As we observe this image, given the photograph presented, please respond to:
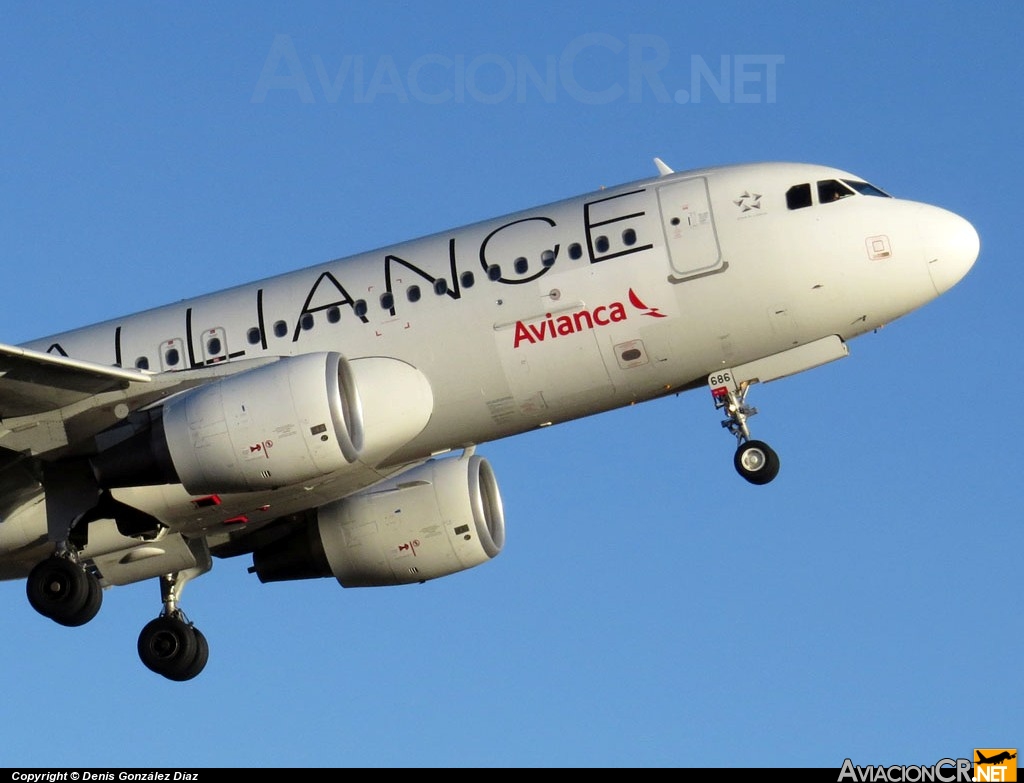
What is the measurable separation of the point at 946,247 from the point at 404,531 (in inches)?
418

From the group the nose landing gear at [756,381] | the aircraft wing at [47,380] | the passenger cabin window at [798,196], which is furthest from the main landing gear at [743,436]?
the aircraft wing at [47,380]

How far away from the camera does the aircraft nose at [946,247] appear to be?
3319 cm

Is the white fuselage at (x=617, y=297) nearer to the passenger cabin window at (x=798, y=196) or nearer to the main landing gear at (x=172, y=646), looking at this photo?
the passenger cabin window at (x=798, y=196)

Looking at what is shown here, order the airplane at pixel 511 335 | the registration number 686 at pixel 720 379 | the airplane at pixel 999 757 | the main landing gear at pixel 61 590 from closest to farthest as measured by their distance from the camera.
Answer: the airplane at pixel 999 757
the airplane at pixel 511 335
the main landing gear at pixel 61 590
the registration number 686 at pixel 720 379

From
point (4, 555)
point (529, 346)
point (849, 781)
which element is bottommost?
point (849, 781)

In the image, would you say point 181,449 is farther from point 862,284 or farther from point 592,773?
point 862,284

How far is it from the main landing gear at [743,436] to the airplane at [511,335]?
0.03 m

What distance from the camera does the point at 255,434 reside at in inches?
1226

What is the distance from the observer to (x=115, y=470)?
3228cm

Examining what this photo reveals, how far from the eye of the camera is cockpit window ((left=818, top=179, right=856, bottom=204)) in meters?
33.8

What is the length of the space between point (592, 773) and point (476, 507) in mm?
9768

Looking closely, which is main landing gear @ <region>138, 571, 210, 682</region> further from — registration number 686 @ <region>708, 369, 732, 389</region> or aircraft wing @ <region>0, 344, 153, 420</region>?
registration number 686 @ <region>708, 369, 732, 389</region>

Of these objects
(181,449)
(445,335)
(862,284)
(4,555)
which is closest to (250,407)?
(181,449)

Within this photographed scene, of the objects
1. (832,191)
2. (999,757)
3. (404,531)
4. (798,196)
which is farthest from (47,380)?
(999,757)
